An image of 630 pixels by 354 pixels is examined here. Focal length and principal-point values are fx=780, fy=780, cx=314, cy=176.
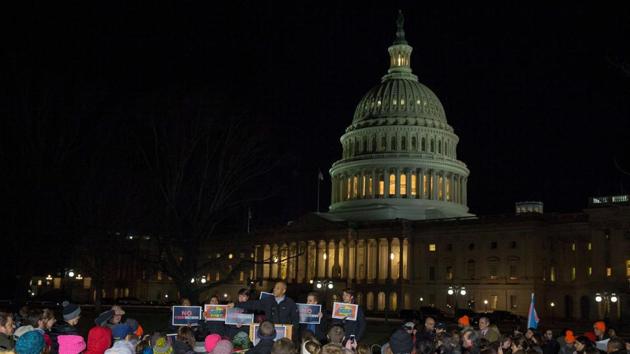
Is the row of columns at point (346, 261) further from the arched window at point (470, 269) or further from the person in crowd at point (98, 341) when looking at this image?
the person in crowd at point (98, 341)

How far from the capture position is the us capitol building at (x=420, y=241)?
91.6 meters

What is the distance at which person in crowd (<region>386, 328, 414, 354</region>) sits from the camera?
1473 centimetres

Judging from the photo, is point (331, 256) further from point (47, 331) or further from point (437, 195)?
point (47, 331)

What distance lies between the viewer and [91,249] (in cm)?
4834

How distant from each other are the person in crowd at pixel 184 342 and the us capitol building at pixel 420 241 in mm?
54910

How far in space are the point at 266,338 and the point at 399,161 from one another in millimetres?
114427

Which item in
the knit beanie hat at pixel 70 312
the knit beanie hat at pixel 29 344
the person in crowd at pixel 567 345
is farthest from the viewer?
the person in crowd at pixel 567 345

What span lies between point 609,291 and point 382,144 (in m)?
53.8

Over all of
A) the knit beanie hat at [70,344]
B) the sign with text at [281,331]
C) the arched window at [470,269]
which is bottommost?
the knit beanie hat at [70,344]

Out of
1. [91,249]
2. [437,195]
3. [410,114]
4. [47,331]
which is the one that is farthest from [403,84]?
[47,331]

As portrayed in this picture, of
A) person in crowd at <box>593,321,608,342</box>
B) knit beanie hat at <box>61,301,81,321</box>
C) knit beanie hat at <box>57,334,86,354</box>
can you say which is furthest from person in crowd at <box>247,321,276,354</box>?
person in crowd at <box>593,321,608,342</box>

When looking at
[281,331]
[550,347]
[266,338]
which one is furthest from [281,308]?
[550,347]

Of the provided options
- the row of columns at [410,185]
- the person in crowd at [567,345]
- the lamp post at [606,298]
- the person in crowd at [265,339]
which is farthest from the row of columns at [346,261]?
the person in crowd at [265,339]

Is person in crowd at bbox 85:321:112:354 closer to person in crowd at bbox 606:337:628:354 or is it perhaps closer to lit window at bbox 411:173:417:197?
person in crowd at bbox 606:337:628:354
